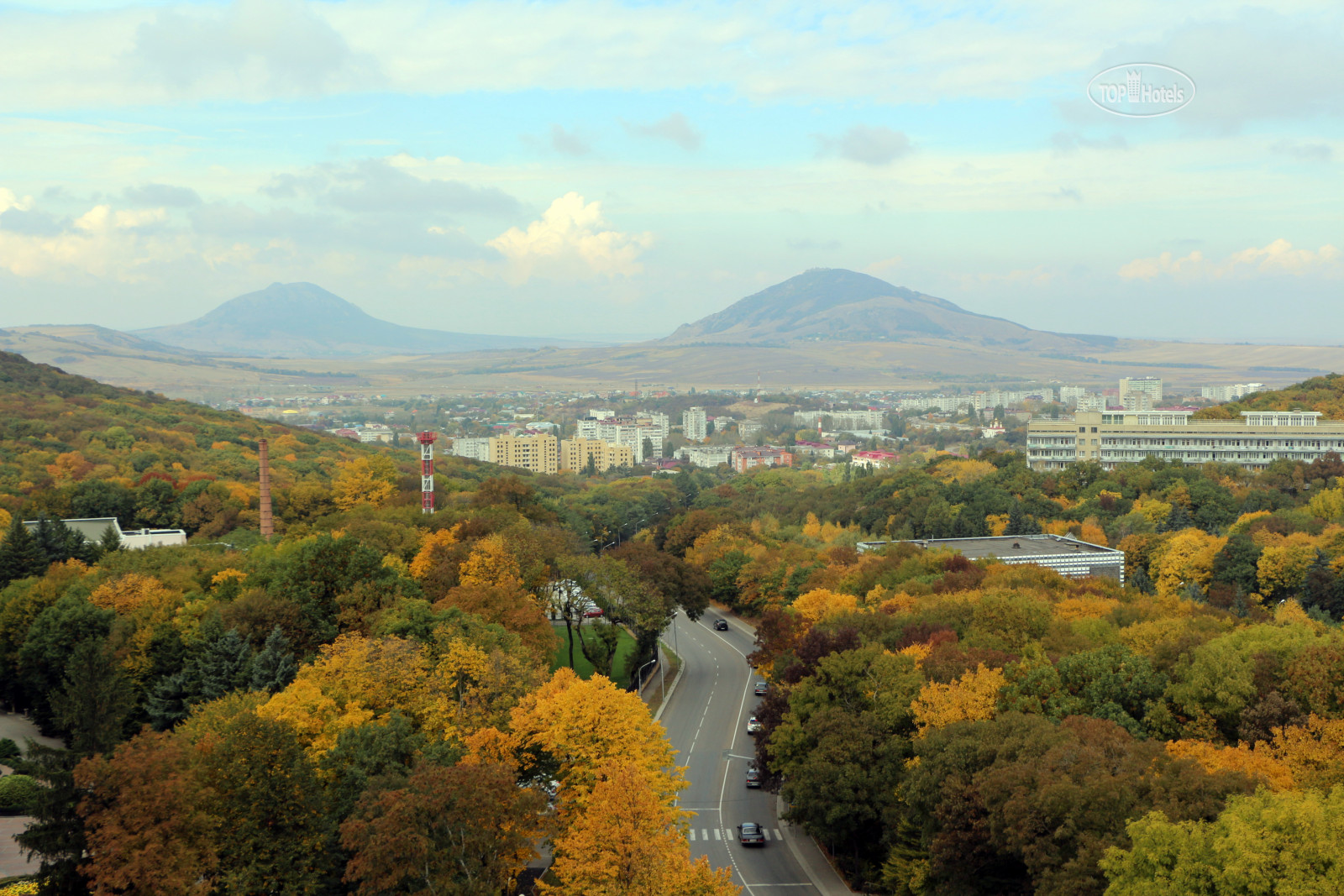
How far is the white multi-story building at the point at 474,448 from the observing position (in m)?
156

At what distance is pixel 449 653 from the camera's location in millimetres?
25672

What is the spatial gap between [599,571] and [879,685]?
15.0m

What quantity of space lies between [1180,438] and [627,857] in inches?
2831

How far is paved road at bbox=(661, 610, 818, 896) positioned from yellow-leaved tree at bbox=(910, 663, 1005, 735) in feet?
13.7

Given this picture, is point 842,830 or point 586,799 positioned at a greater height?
point 586,799

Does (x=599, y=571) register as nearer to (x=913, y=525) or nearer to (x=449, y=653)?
(x=449, y=653)

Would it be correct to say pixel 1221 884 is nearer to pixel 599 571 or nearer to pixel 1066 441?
pixel 599 571

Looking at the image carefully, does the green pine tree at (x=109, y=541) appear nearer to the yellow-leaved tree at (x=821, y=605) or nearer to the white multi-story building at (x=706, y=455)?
the yellow-leaved tree at (x=821, y=605)

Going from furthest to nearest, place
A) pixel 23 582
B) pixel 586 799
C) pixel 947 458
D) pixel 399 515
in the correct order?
1. pixel 947 458
2. pixel 399 515
3. pixel 23 582
4. pixel 586 799

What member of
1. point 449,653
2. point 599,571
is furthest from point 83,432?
point 449,653

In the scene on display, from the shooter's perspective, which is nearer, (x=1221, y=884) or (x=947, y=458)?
(x=1221, y=884)

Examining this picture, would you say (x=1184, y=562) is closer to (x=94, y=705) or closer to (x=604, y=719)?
(x=604, y=719)

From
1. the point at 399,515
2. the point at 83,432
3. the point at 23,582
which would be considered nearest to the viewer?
the point at 23,582

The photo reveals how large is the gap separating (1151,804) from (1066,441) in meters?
70.1
